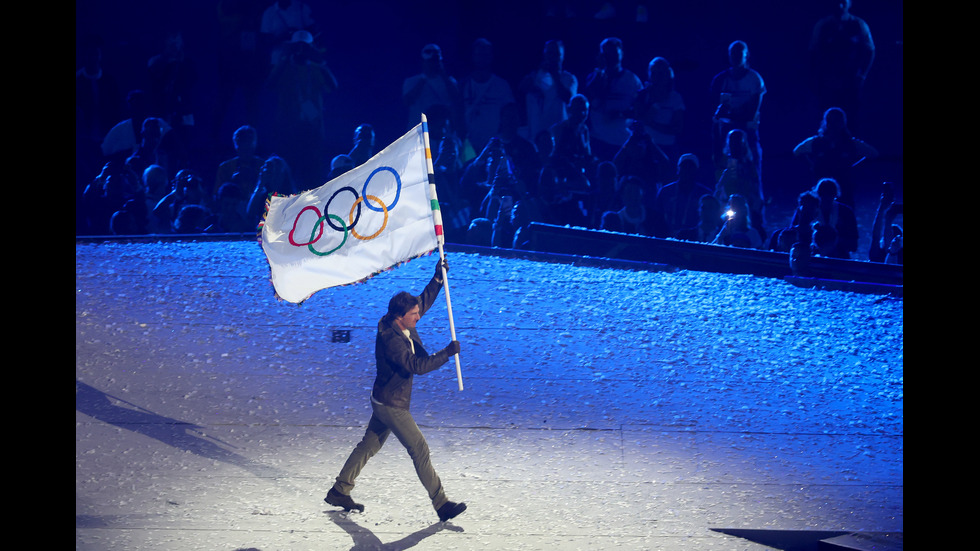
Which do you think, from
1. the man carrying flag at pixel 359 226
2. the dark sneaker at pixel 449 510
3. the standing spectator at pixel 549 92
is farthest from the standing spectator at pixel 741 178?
the dark sneaker at pixel 449 510

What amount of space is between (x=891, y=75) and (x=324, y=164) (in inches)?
309

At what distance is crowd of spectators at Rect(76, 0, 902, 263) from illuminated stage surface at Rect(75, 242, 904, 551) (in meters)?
1.06

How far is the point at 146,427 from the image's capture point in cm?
780

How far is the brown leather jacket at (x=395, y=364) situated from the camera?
618cm

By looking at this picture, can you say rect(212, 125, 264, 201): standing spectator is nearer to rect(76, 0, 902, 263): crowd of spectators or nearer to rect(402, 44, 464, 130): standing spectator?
rect(76, 0, 902, 263): crowd of spectators

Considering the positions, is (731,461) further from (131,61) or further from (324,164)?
(131,61)

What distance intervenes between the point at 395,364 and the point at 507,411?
2.14m

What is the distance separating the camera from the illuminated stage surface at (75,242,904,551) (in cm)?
A: 630

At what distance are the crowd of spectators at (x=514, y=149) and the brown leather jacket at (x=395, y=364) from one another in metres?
6.39

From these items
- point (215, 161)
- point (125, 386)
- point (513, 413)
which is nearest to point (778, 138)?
point (513, 413)

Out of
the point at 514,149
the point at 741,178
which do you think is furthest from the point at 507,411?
the point at 741,178

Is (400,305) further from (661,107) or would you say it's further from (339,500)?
(661,107)

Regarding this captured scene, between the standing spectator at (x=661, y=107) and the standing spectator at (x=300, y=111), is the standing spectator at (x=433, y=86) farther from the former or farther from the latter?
the standing spectator at (x=661, y=107)

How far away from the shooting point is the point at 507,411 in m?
8.15
